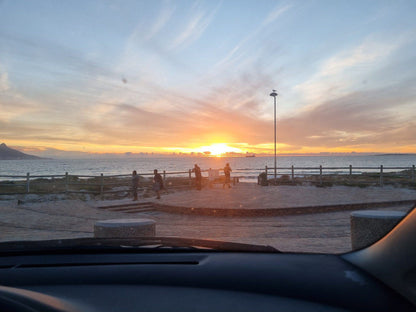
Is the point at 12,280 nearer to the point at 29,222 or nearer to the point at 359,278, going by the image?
the point at 359,278

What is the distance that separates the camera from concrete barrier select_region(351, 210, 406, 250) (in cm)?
587

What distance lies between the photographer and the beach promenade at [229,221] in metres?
8.38

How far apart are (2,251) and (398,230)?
2570mm

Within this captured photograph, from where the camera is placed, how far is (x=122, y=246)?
2.60 metres

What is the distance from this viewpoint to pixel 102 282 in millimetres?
1837

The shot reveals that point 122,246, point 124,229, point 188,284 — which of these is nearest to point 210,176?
point 124,229

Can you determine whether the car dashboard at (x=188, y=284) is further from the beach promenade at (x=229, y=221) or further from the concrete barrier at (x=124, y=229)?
the beach promenade at (x=229, y=221)

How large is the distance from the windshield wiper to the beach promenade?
172 inches

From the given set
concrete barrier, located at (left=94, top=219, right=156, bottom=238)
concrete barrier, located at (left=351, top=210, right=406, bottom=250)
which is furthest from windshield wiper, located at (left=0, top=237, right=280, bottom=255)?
concrete barrier, located at (left=351, top=210, right=406, bottom=250)

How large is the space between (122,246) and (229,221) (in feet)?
30.6

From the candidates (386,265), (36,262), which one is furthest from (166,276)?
(386,265)

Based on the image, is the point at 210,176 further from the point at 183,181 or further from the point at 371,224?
the point at 371,224

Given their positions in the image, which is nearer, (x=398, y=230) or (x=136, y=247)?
(x=398, y=230)

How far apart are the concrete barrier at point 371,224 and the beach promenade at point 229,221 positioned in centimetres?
61
